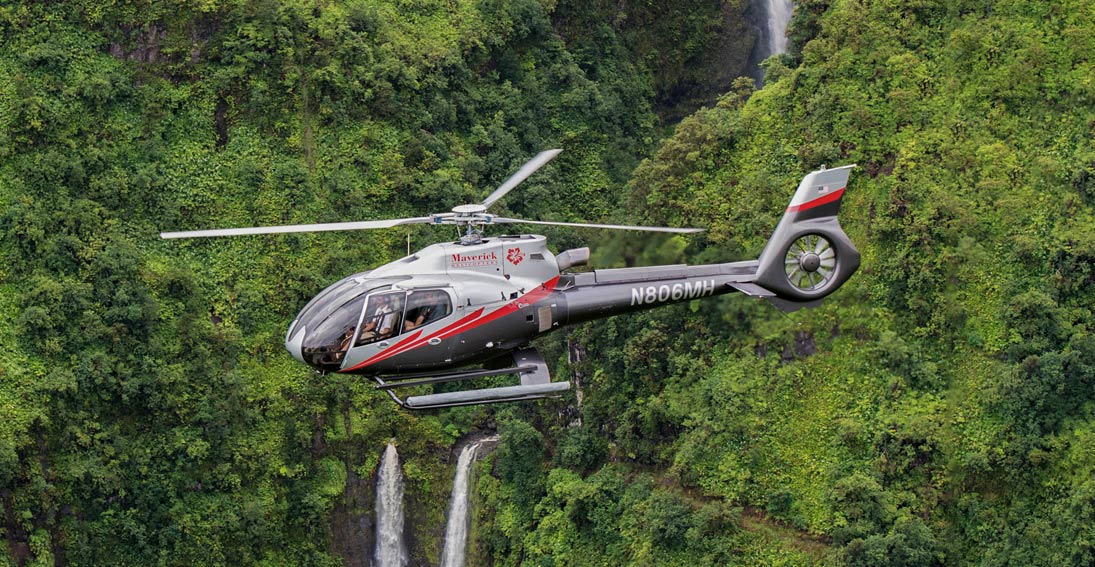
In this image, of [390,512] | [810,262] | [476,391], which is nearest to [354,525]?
[390,512]

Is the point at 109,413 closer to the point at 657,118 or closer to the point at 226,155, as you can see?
the point at 226,155

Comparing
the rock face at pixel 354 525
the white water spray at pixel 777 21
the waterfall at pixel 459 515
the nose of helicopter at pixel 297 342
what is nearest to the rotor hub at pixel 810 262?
the nose of helicopter at pixel 297 342

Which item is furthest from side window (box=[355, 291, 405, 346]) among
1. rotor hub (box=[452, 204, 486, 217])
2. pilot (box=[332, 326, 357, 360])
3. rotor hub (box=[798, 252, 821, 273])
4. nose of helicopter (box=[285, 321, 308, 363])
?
rotor hub (box=[798, 252, 821, 273])

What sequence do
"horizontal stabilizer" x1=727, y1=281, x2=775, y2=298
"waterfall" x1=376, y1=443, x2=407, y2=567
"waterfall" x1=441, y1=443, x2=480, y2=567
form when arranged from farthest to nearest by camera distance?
1. "waterfall" x1=376, y1=443, x2=407, y2=567
2. "waterfall" x1=441, y1=443, x2=480, y2=567
3. "horizontal stabilizer" x1=727, y1=281, x2=775, y2=298

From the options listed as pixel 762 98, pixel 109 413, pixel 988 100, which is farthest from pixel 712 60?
pixel 109 413

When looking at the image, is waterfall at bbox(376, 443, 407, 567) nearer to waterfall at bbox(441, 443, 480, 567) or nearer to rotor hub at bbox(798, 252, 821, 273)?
waterfall at bbox(441, 443, 480, 567)

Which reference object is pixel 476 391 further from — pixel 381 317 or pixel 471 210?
pixel 471 210
